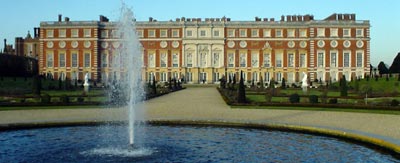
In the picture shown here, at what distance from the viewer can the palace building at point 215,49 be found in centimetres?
5050

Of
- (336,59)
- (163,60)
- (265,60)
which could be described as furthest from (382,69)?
(163,60)

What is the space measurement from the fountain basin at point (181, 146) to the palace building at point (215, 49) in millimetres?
40193

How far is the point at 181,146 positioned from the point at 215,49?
43.6 m

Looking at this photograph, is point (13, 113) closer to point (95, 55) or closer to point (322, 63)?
point (95, 55)

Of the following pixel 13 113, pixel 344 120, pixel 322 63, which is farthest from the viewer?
pixel 322 63

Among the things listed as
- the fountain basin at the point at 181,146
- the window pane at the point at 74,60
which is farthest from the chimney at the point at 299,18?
the fountain basin at the point at 181,146

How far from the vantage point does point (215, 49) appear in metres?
52.0

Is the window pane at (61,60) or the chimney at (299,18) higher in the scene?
the chimney at (299,18)

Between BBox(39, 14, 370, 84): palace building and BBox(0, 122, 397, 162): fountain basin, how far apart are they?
132ft

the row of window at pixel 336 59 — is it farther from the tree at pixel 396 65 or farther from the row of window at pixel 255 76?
the tree at pixel 396 65

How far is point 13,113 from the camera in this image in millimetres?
14648

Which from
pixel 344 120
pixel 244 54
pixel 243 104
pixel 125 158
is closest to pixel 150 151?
pixel 125 158

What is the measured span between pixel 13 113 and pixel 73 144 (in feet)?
21.8

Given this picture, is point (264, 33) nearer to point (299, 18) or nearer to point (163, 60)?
point (299, 18)
